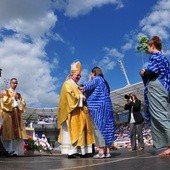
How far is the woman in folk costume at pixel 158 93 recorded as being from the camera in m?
6.34

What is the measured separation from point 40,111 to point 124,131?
1731 centimetres

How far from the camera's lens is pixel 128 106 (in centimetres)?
1173

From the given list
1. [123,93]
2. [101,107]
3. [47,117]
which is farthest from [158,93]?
[47,117]

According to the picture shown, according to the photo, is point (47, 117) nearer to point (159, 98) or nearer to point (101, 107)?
point (101, 107)

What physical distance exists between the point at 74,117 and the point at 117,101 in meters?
36.4

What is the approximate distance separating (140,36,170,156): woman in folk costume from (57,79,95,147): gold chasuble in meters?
1.40

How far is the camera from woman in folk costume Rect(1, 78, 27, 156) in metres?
9.83

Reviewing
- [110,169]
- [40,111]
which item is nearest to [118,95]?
[40,111]

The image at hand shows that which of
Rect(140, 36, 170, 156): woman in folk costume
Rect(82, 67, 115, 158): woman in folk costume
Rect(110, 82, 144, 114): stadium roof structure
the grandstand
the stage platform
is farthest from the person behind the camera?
the grandstand

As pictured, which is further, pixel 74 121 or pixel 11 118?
pixel 11 118

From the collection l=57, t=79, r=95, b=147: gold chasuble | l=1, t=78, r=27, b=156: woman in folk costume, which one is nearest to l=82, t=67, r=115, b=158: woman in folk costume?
l=57, t=79, r=95, b=147: gold chasuble

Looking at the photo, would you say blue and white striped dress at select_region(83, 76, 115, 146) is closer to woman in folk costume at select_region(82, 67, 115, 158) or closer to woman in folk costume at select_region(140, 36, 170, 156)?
woman in folk costume at select_region(82, 67, 115, 158)

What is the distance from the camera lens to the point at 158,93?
6414mm

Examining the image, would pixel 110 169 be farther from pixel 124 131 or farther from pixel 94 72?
pixel 124 131
